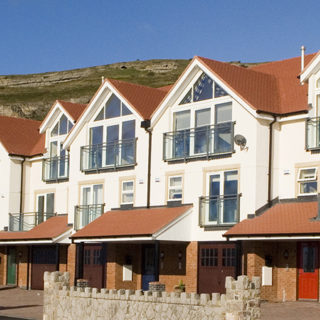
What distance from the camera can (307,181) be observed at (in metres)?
30.7

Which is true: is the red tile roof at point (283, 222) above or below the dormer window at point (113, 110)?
below

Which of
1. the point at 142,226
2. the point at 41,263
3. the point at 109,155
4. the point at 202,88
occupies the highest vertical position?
the point at 202,88

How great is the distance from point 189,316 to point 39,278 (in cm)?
2024

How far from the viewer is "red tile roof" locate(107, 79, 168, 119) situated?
36.1 m

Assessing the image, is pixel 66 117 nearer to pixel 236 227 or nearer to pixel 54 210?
pixel 54 210

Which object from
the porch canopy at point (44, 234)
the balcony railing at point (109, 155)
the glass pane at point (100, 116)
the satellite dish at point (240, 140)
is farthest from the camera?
the porch canopy at point (44, 234)

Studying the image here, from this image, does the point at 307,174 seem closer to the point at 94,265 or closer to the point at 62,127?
the point at 94,265

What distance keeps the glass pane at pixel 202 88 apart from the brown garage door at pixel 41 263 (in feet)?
38.5

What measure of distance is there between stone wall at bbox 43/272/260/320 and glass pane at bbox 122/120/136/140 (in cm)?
1056

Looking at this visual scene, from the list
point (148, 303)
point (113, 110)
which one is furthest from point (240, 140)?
point (148, 303)

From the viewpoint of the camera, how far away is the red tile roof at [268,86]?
3158 cm

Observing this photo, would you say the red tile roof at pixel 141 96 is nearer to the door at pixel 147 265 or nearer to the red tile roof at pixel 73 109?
the red tile roof at pixel 73 109

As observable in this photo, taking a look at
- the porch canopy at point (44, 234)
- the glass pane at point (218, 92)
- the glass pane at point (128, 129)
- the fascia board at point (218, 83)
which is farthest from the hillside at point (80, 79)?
the glass pane at point (218, 92)

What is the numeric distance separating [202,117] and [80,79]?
12647 centimetres
